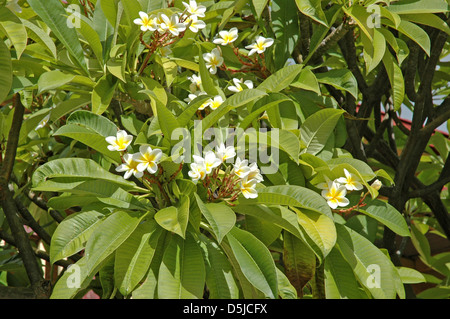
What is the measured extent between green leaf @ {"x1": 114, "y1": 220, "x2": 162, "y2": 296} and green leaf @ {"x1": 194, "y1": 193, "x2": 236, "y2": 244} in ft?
0.44

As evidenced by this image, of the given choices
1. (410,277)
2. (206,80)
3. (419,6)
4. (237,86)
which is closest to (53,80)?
(206,80)

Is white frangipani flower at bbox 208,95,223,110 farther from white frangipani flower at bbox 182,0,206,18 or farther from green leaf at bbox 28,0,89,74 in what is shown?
green leaf at bbox 28,0,89,74

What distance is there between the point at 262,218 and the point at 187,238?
17 cm

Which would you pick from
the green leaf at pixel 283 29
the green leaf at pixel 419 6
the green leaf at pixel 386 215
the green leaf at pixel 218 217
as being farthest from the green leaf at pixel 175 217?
the green leaf at pixel 419 6

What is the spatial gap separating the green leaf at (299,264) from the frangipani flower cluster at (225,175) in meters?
0.18

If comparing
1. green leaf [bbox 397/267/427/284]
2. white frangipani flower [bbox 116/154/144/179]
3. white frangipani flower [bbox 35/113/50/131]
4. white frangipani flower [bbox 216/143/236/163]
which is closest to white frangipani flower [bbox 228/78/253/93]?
white frangipani flower [bbox 216/143/236/163]

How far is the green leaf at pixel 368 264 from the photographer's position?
3.76 ft

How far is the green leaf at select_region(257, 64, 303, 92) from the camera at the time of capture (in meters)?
1.31

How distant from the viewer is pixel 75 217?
1.13 meters

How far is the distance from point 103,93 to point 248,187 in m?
0.43

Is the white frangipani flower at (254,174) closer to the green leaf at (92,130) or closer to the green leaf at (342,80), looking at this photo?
the green leaf at (92,130)

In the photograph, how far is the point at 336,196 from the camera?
1.23 meters
